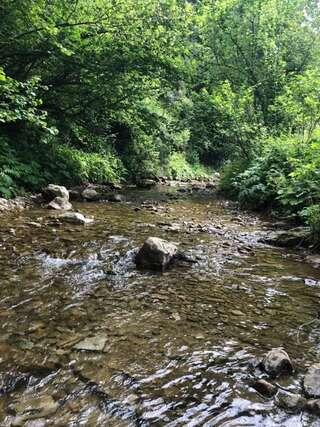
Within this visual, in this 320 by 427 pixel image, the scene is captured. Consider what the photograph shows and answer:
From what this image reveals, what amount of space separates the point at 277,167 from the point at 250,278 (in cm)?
739

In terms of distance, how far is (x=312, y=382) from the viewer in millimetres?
2658

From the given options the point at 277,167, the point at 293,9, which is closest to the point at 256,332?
the point at 277,167

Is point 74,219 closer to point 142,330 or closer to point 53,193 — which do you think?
point 53,193

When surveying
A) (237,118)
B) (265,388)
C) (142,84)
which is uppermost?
(142,84)

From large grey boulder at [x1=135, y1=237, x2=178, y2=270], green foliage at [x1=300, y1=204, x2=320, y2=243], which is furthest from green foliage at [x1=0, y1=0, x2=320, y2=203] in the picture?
large grey boulder at [x1=135, y1=237, x2=178, y2=270]

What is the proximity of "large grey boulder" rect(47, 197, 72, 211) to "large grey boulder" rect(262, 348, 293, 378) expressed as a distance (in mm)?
7353

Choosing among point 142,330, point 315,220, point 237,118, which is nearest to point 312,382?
point 142,330

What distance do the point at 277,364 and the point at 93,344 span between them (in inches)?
61.9

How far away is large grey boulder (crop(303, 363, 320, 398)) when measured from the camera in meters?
2.58

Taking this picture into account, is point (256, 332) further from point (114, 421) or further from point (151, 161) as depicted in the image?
point (151, 161)

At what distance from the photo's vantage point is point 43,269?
5.04 metres

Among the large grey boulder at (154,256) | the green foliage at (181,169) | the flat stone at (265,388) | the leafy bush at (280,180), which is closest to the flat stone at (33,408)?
the flat stone at (265,388)

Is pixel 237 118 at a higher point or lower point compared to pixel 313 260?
higher

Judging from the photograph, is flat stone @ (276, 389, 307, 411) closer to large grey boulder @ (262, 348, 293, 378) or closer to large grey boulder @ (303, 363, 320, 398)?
large grey boulder @ (303, 363, 320, 398)
